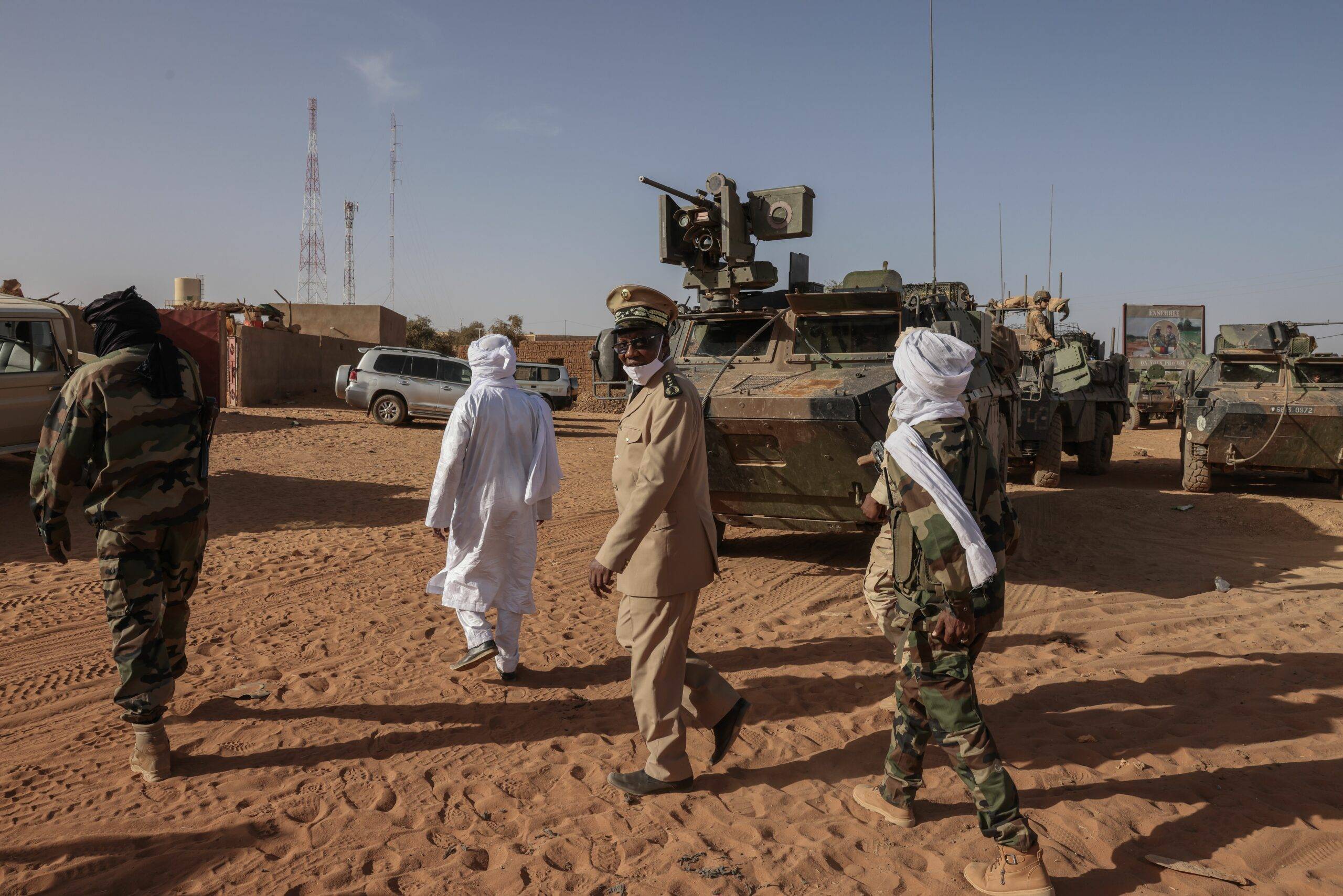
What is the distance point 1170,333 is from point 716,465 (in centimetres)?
3520

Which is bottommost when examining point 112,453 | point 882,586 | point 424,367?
point 882,586

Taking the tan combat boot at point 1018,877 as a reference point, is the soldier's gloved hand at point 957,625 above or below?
above

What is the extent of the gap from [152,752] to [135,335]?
1.57 metres

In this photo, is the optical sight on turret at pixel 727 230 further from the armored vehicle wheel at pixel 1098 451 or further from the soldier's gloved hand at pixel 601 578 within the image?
the armored vehicle wheel at pixel 1098 451

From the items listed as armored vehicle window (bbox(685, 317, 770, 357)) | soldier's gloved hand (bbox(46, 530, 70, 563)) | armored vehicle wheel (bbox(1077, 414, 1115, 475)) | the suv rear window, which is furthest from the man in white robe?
the suv rear window

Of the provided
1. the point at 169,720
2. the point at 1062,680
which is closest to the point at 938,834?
the point at 1062,680

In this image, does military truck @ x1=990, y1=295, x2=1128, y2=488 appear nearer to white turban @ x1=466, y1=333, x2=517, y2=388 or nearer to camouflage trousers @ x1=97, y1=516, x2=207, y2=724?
white turban @ x1=466, y1=333, x2=517, y2=388

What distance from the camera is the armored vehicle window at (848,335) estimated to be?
7.12 metres

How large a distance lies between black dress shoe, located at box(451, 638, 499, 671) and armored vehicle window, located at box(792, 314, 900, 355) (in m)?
3.71

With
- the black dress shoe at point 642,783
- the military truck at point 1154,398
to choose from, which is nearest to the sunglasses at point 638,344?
the black dress shoe at point 642,783

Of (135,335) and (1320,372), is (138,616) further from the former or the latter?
(1320,372)

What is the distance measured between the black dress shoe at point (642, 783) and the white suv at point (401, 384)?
583 inches

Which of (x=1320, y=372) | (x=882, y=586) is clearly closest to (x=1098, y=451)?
(x=1320, y=372)

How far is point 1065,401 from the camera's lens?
12.7 metres
